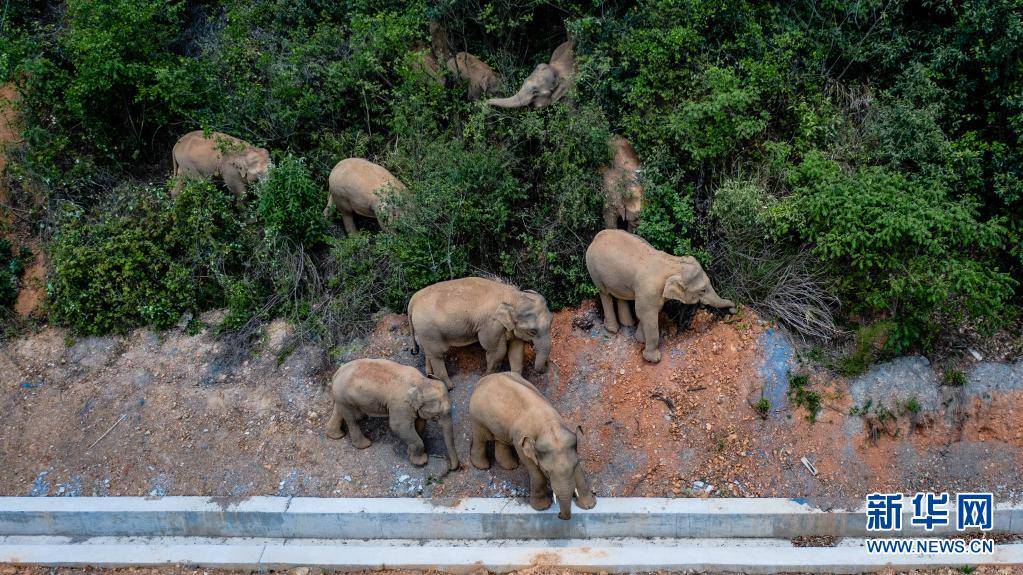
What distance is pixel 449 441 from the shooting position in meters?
8.42

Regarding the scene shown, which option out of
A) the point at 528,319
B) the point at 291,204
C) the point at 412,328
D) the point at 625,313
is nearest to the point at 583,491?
the point at 528,319

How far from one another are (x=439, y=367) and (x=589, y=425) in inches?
73.0

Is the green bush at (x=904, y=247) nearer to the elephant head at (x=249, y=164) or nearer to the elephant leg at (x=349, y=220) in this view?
the elephant leg at (x=349, y=220)

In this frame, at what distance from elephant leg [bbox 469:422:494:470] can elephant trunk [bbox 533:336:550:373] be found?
104 centimetres

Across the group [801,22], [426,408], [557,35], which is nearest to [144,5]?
[557,35]

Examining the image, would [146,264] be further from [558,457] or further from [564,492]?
[564,492]

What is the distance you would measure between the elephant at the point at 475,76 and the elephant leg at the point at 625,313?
400cm

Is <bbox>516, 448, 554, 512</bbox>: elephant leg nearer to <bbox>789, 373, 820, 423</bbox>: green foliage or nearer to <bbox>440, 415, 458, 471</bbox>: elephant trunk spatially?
<bbox>440, 415, 458, 471</bbox>: elephant trunk

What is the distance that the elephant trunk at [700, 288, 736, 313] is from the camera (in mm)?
8734

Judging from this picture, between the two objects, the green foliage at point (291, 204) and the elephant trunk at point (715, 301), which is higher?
the green foliage at point (291, 204)

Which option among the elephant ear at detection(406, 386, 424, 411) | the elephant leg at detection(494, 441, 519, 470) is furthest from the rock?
the elephant ear at detection(406, 386, 424, 411)

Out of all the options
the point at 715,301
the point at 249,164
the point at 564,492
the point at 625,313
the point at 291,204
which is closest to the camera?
Result: the point at 564,492

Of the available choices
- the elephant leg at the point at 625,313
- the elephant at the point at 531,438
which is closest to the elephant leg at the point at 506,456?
the elephant at the point at 531,438

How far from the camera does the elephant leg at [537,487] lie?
25.2ft
